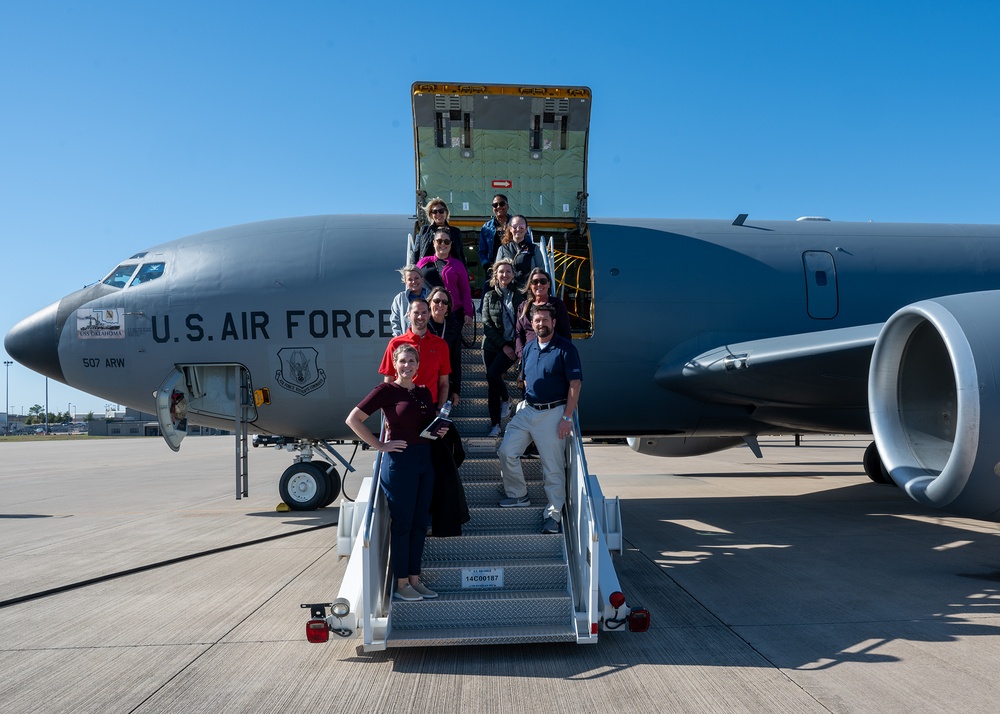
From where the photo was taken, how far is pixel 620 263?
9.54m

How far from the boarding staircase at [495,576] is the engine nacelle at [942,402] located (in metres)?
2.54

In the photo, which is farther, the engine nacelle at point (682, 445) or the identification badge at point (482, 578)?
the engine nacelle at point (682, 445)

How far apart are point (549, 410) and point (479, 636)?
1704mm

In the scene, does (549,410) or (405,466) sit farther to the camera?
(549,410)

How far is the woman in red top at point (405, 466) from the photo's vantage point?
4660mm

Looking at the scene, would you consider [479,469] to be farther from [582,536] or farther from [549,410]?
[582,536]

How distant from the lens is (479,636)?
4.43 metres

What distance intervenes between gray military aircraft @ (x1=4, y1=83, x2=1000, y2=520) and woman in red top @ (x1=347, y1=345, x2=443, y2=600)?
14.6ft

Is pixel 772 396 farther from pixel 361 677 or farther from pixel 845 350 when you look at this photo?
pixel 361 677

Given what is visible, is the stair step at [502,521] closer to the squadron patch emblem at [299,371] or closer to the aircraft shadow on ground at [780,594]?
the aircraft shadow on ground at [780,594]

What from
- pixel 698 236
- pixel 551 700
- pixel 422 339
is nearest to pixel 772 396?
pixel 698 236

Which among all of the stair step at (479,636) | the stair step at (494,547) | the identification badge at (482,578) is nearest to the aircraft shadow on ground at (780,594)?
the stair step at (479,636)

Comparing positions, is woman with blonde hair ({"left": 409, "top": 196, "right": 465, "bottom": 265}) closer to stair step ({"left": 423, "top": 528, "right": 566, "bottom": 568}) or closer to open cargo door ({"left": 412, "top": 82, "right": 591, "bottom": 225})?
open cargo door ({"left": 412, "top": 82, "right": 591, "bottom": 225})

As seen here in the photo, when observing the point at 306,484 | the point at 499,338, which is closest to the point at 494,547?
the point at 499,338
